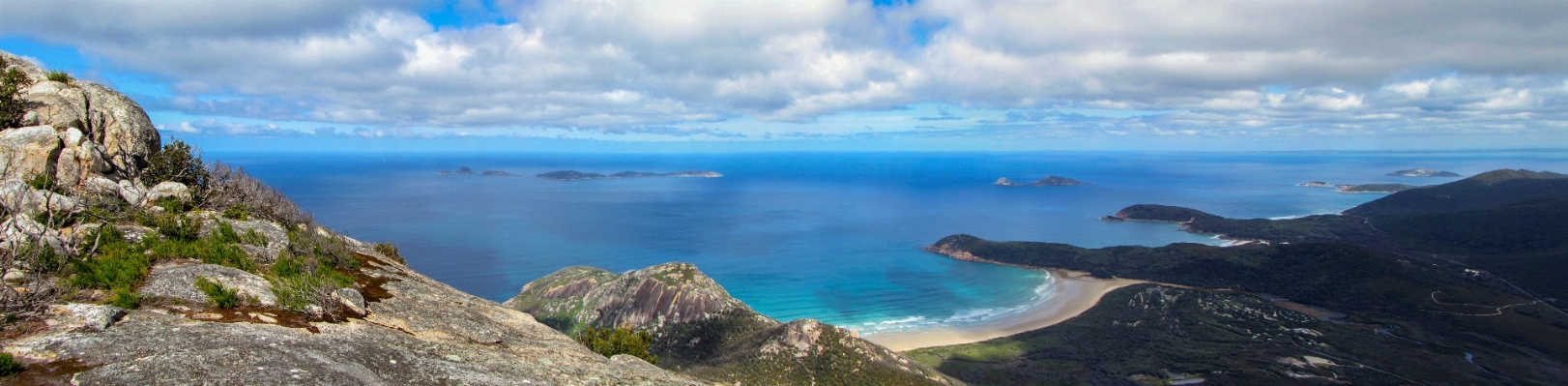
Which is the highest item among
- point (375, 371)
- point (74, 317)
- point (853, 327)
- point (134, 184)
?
point (134, 184)

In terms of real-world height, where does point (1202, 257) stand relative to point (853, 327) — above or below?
above

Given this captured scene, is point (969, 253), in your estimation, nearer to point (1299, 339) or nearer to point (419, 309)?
point (1299, 339)

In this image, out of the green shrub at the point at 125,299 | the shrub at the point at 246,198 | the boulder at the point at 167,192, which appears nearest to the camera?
the green shrub at the point at 125,299

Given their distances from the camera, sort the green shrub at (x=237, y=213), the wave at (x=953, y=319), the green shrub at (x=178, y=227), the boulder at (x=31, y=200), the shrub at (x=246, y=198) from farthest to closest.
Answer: the wave at (x=953, y=319) < the shrub at (x=246, y=198) < the green shrub at (x=237, y=213) < the green shrub at (x=178, y=227) < the boulder at (x=31, y=200)

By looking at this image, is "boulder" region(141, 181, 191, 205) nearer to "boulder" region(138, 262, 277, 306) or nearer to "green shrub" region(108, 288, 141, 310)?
"boulder" region(138, 262, 277, 306)

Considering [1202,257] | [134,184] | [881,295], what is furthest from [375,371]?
[1202,257]

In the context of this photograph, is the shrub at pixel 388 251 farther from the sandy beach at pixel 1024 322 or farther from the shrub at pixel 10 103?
the sandy beach at pixel 1024 322

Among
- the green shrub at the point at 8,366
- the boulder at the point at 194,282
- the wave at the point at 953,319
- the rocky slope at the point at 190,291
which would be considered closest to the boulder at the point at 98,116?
the rocky slope at the point at 190,291
